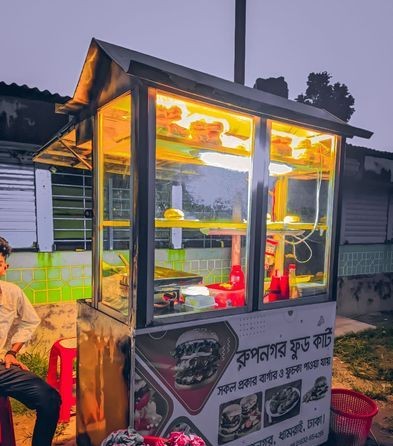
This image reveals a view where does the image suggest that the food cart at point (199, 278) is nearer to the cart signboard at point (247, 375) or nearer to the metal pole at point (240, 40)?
the cart signboard at point (247, 375)

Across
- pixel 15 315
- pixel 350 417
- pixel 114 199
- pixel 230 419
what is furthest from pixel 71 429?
pixel 350 417

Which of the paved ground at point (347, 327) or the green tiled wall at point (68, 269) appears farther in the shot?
the paved ground at point (347, 327)

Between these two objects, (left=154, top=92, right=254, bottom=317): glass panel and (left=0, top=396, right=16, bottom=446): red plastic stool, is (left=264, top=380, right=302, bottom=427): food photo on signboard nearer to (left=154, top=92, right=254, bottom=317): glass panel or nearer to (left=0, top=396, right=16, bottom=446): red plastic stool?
(left=154, top=92, right=254, bottom=317): glass panel

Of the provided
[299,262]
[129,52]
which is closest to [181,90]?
[129,52]

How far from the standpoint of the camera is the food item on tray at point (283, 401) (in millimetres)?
3039

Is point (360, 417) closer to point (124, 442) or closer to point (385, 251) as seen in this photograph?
point (124, 442)

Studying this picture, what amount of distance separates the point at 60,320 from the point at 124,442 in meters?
3.76

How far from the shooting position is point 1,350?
295 cm

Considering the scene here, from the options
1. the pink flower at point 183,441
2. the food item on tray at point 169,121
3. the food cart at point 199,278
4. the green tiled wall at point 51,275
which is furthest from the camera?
the green tiled wall at point 51,275

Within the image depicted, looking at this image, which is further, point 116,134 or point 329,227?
point 329,227

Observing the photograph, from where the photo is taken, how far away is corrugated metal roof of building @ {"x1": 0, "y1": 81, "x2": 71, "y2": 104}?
189 inches

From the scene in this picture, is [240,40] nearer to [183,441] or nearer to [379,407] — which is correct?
[183,441]

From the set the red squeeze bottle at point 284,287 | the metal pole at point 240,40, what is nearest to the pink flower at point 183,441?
the red squeeze bottle at point 284,287

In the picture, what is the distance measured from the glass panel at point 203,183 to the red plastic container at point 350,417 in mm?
1748
